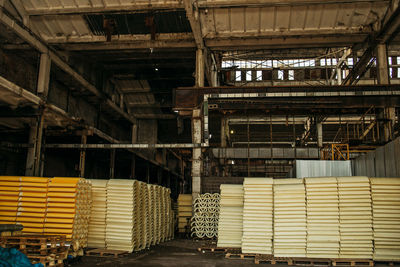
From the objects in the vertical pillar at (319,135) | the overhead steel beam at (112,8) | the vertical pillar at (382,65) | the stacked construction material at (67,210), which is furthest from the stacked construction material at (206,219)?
the vertical pillar at (319,135)

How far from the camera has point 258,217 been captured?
389 inches

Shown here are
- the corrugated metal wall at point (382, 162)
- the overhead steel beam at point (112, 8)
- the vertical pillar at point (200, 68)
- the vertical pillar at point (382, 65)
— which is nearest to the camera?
the corrugated metal wall at point (382, 162)

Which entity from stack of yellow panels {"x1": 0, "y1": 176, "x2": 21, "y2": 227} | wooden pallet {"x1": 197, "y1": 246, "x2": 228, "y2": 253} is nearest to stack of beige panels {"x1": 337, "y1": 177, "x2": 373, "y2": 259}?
wooden pallet {"x1": 197, "y1": 246, "x2": 228, "y2": 253}

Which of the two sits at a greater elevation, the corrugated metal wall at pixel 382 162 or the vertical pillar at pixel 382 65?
the vertical pillar at pixel 382 65

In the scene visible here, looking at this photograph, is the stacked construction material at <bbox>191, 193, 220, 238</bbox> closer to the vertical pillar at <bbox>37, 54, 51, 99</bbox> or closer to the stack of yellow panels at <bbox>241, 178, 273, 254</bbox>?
the stack of yellow panels at <bbox>241, 178, 273, 254</bbox>

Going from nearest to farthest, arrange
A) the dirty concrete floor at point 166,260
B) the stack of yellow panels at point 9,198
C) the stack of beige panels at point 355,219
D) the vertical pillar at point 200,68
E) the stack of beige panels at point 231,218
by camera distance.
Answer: the dirty concrete floor at point 166,260, the stack of beige panels at point 355,219, the stack of yellow panels at point 9,198, the stack of beige panels at point 231,218, the vertical pillar at point 200,68

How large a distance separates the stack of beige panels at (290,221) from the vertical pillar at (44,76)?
12183 mm

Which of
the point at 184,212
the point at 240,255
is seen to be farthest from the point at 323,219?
the point at 184,212

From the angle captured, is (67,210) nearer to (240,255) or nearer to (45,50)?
(240,255)

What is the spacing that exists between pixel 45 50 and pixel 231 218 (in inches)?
493

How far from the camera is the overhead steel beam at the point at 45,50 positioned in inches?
562

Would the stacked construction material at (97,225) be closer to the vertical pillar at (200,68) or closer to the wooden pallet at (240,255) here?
the wooden pallet at (240,255)

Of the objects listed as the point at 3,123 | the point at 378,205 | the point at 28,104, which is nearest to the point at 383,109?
the point at 378,205

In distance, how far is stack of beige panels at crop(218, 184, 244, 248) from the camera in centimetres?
1108
